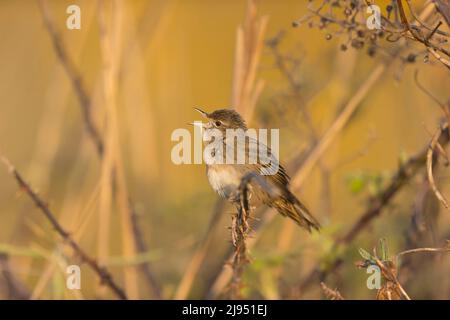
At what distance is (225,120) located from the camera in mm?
2568

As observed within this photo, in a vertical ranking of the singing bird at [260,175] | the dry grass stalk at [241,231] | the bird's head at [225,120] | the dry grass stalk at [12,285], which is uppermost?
the bird's head at [225,120]

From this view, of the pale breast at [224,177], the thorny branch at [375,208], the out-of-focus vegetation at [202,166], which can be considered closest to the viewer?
the pale breast at [224,177]

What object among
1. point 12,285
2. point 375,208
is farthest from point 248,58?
point 12,285

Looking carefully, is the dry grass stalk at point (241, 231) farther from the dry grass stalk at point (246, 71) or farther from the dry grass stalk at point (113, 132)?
the dry grass stalk at point (113, 132)

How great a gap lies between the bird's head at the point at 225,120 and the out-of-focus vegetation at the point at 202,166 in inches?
7.2

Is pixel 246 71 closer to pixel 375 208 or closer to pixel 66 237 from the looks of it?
pixel 375 208

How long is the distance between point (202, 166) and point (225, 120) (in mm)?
2241

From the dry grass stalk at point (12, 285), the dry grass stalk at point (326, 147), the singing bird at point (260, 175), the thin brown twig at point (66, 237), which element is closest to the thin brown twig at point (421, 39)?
the singing bird at point (260, 175)

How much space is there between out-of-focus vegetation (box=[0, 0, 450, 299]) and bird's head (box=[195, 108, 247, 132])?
0.18 m

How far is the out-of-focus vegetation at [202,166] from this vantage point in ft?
8.63

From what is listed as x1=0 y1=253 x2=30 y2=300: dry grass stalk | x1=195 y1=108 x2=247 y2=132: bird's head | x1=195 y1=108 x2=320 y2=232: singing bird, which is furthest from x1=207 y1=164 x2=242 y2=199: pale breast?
x1=0 y1=253 x2=30 y2=300: dry grass stalk

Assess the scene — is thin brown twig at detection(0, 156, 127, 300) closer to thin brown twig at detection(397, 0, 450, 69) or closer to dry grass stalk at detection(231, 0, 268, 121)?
dry grass stalk at detection(231, 0, 268, 121)

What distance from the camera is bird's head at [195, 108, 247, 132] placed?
2527mm
